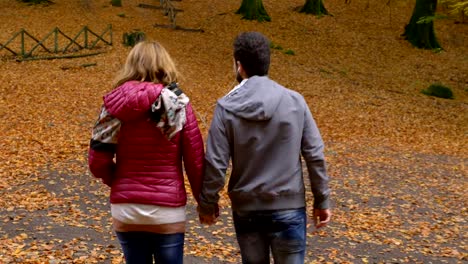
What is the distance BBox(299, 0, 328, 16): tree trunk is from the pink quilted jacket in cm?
2533

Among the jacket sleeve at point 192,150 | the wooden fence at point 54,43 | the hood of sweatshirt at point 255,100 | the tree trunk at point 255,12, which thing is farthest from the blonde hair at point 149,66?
the tree trunk at point 255,12

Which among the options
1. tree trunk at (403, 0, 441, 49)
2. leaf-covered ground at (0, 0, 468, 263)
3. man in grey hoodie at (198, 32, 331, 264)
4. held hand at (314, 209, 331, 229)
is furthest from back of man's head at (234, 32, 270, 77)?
tree trunk at (403, 0, 441, 49)

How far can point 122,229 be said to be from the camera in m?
3.22

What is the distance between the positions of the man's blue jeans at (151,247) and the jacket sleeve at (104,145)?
0.36 m

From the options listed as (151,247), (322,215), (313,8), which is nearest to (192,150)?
(151,247)

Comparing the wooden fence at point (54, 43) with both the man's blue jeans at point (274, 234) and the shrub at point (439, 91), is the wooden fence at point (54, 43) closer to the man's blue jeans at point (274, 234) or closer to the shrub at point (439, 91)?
the shrub at point (439, 91)

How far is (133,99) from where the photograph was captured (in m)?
3.06

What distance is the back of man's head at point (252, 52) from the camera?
3154mm

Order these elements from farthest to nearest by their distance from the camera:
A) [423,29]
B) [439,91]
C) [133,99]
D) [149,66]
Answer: [423,29], [439,91], [149,66], [133,99]

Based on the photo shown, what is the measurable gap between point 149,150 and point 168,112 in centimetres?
24

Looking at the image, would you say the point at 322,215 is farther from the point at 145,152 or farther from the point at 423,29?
the point at 423,29

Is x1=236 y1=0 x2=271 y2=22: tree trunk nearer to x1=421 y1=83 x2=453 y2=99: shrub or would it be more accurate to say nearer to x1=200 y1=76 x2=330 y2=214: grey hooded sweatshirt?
x1=421 y1=83 x2=453 y2=99: shrub

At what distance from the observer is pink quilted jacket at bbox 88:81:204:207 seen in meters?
3.10

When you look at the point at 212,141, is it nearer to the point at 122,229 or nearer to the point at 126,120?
the point at 126,120
